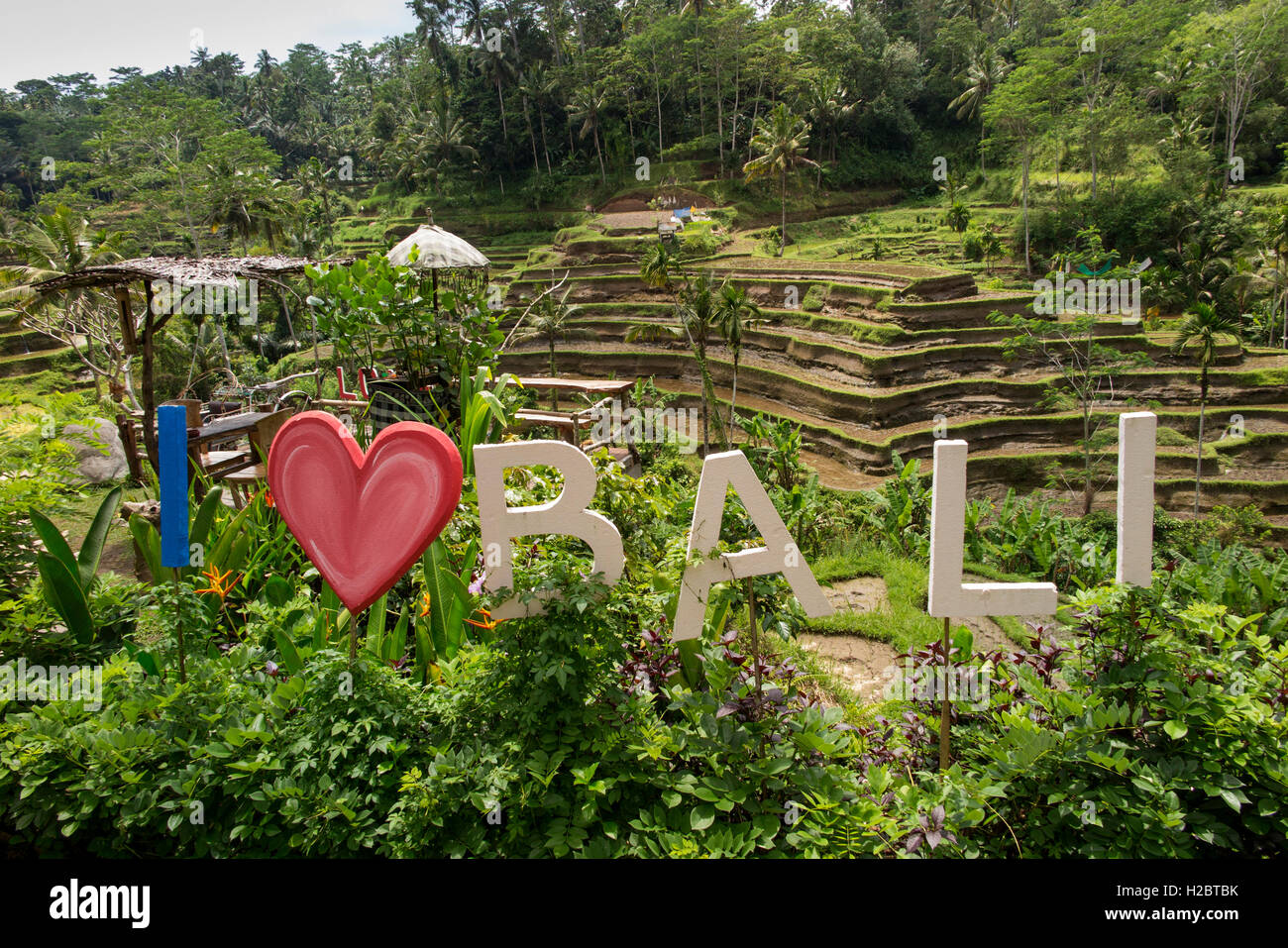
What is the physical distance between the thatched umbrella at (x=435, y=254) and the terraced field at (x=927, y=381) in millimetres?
9639

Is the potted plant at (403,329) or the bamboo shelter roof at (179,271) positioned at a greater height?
the bamboo shelter roof at (179,271)

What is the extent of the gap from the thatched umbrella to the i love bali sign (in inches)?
125

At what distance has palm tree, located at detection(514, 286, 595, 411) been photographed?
1673 cm

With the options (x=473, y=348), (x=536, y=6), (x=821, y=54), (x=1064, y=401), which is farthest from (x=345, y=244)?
(x=473, y=348)

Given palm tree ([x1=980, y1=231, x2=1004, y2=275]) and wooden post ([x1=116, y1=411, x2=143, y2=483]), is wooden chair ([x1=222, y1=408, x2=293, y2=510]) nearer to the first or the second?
wooden post ([x1=116, y1=411, x2=143, y2=483])

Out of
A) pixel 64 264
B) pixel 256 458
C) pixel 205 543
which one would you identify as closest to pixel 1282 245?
pixel 256 458

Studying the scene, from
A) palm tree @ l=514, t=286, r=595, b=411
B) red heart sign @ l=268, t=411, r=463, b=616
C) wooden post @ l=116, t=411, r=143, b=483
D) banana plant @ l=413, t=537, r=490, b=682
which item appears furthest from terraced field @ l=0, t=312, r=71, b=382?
red heart sign @ l=268, t=411, r=463, b=616

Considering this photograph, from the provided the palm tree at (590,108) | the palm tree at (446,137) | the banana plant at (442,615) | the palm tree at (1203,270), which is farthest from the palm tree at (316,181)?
the banana plant at (442,615)

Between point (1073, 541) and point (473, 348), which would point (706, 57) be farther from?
point (473, 348)

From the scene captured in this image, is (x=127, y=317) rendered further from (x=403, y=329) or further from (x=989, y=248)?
(x=989, y=248)

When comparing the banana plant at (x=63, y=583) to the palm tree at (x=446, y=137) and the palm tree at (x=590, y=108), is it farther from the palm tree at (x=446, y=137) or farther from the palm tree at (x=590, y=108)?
the palm tree at (x=446, y=137)

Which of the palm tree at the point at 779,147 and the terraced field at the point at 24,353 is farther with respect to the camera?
the palm tree at the point at 779,147

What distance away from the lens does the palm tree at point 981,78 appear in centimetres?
3269

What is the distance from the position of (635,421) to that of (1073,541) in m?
6.71
